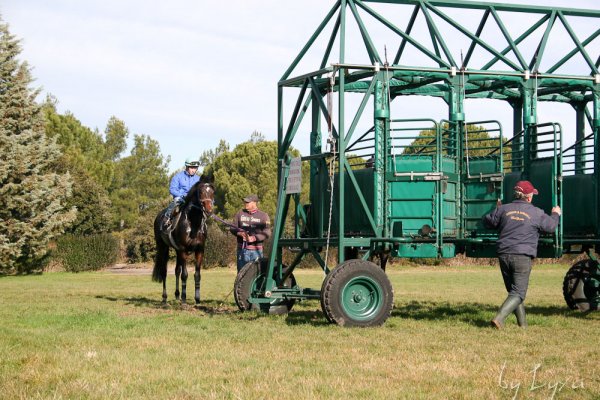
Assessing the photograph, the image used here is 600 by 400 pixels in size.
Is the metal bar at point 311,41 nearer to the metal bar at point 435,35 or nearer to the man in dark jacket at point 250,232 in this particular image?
the metal bar at point 435,35

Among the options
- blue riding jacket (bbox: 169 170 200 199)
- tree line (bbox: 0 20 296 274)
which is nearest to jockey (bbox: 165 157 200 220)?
blue riding jacket (bbox: 169 170 200 199)

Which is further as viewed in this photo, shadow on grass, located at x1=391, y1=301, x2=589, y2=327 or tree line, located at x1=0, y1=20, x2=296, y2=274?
tree line, located at x1=0, y1=20, x2=296, y2=274

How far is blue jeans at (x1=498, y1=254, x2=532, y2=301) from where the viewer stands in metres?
12.4

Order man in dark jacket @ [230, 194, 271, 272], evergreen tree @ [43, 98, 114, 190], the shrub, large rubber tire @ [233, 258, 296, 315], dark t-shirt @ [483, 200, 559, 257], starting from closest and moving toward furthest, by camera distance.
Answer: dark t-shirt @ [483, 200, 559, 257]
large rubber tire @ [233, 258, 296, 315]
man in dark jacket @ [230, 194, 271, 272]
the shrub
evergreen tree @ [43, 98, 114, 190]

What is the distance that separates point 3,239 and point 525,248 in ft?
107

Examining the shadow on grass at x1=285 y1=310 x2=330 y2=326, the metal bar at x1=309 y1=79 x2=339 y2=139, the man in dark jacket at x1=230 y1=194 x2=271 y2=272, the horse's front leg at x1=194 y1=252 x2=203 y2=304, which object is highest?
the metal bar at x1=309 y1=79 x2=339 y2=139

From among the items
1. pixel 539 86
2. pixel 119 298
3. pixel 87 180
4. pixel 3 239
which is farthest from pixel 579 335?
pixel 87 180

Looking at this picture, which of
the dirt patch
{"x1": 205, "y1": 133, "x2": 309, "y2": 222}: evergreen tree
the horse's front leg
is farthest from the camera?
{"x1": 205, "y1": 133, "x2": 309, "y2": 222}: evergreen tree

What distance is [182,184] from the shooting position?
17797 mm

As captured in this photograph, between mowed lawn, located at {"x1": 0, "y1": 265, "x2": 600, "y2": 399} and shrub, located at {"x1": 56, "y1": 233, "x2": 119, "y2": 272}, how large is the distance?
2729 centimetres

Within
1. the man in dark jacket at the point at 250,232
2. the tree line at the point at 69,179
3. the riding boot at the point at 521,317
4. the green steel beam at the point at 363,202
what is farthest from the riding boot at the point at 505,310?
the tree line at the point at 69,179

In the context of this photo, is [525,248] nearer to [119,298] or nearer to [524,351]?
[524,351]

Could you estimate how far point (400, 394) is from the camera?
7.19 meters

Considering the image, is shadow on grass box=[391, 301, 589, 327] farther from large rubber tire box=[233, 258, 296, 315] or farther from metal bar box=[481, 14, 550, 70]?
metal bar box=[481, 14, 550, 70]
